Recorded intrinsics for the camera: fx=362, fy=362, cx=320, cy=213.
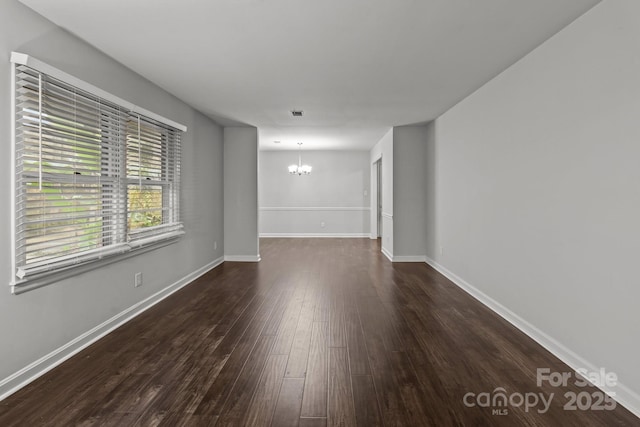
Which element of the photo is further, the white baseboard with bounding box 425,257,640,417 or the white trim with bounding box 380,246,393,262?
the white trim with bounding box 380,246,393,262

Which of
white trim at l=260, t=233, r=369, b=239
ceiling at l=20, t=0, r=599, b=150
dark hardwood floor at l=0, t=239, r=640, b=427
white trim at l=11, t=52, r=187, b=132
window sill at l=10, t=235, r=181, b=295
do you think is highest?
ceiling at l=20, t=0, r=599, b=150

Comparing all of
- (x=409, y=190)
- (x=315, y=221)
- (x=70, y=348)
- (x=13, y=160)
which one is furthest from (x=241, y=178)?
(x=13, y=160)

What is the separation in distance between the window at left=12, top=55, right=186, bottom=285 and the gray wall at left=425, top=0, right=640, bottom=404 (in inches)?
143

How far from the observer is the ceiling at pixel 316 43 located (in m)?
2.41

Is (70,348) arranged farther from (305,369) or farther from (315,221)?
(315,221)

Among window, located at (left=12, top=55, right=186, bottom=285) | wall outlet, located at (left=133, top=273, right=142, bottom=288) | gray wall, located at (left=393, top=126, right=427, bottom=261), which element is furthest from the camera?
gray wall, located at (left=393, top=126, right=427, bottom=261)

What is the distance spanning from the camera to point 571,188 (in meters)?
2.60

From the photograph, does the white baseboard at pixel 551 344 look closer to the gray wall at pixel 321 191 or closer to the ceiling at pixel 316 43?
the ceiling at pixel 316 43

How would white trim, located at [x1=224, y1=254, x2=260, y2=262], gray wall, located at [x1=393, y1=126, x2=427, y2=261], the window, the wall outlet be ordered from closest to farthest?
the window → the wall outlet → gray wall, located at [x1=393, y1=126, x2=427, y2=261] → white trim, located at [x1=224, y1=254, x2=260, y2=262]

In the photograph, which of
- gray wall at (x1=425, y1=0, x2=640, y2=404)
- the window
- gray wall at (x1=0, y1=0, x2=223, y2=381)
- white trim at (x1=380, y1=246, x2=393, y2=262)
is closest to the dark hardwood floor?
gray wall at (x1=0, y1=0, x2=223, y2=381)

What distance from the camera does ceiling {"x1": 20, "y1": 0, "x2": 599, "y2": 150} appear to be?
241 cm

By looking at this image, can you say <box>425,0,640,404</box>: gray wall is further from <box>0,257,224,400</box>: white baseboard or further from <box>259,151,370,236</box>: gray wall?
<box>259,151,370,236</box>: gray wall

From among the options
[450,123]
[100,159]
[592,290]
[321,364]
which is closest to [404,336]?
[321,364]

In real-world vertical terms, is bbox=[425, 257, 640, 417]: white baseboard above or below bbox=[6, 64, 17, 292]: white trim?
below
